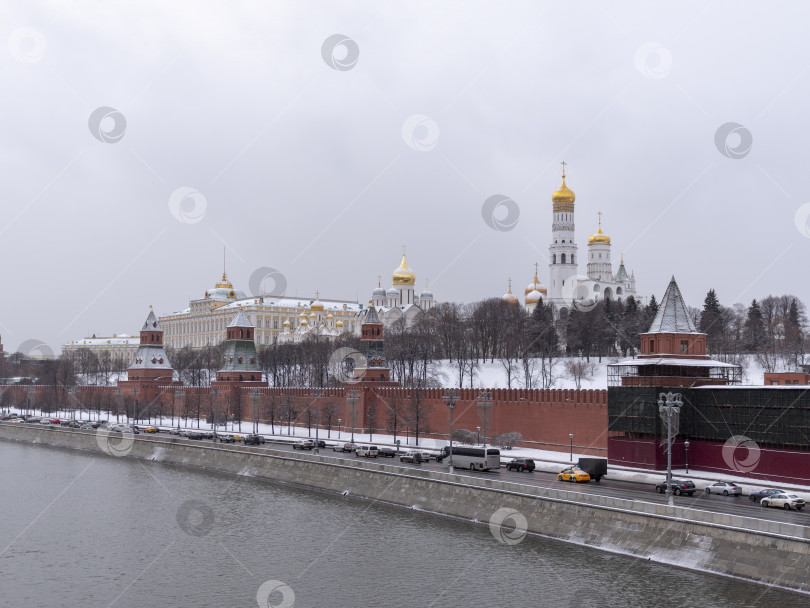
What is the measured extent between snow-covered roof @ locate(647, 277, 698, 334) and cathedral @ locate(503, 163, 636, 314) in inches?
2645

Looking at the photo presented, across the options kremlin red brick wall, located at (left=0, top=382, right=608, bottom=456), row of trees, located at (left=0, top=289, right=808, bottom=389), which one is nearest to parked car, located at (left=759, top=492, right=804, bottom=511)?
kremlin red brick wall, located at (left=0, top=382, right=608, bottom=456)

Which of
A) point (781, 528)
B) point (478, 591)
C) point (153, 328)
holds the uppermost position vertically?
point (153, 328)

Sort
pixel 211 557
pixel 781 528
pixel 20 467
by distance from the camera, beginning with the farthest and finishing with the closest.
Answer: pixel 20 467, pixel 211 557, pixel 781 528

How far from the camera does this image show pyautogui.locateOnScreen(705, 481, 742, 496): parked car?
26.7 metres

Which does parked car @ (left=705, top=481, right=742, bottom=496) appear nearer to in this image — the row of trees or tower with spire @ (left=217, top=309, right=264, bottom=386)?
the row of trees

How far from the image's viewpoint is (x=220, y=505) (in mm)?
31734

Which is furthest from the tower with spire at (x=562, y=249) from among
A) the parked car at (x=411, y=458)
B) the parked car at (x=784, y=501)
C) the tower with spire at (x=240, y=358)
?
the parked car at (x=784, y=501)

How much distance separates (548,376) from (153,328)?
31681 millimetres

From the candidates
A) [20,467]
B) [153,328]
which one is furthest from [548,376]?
[20,467]

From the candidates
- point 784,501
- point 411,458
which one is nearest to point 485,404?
point 411,458

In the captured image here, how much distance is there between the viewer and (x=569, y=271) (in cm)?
10788

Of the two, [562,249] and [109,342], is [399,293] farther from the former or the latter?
[109,342]

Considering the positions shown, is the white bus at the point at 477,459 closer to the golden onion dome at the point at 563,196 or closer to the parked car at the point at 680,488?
the parked car at the point at 680,488

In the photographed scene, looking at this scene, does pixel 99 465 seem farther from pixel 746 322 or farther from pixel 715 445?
pixel 746 322
